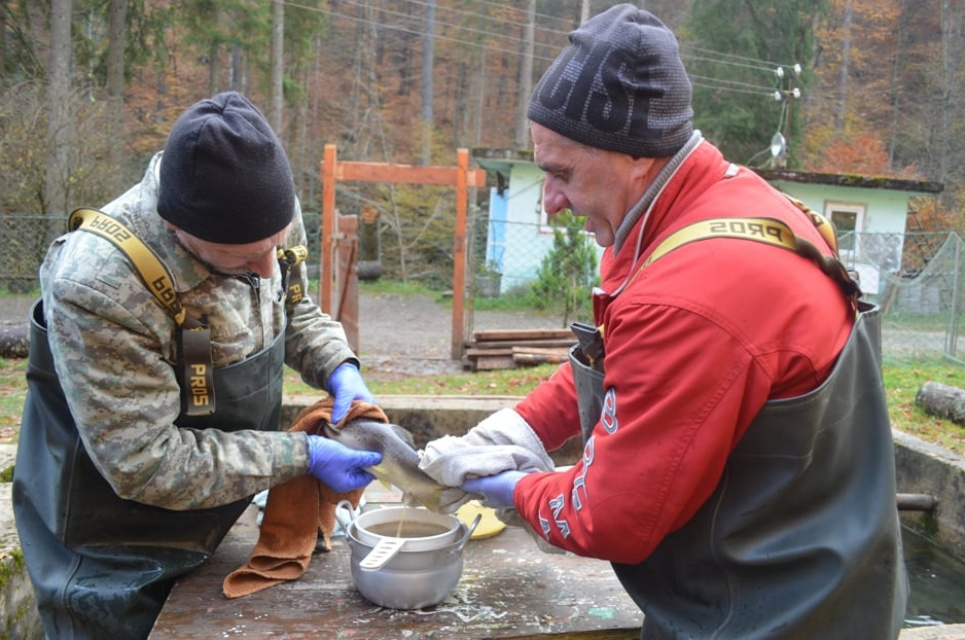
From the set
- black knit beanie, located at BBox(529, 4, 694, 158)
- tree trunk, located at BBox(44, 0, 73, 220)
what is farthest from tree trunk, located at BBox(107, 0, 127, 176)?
black knit beanie, located at BBox(529, 4, 694, 158)

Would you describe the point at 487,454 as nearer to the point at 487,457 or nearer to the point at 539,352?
the point at 487,457

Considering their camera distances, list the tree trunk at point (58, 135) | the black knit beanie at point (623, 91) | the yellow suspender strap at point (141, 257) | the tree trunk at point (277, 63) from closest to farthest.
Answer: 1. the black knit beanie at point (623, 91)
2. the yellow suspender strap at point (141, 257)
3. the tree trunk at point (58, 135)
4. the tree trunk at point (277, 63)

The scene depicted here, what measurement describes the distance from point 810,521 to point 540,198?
16470mm

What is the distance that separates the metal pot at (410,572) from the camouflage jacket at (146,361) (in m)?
0.34

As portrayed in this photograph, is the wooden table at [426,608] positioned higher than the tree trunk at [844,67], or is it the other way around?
the tree trunk at [844,67]

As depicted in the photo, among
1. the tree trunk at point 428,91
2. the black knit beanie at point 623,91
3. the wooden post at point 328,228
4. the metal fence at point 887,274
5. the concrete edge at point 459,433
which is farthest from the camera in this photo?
the tree trunk at point 428,91

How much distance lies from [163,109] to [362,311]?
14209 millimetres

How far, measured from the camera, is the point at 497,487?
2062mm

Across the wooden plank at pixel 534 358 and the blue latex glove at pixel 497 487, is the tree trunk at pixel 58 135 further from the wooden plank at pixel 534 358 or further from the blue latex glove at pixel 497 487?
the blue latex glove at pixel 497 487

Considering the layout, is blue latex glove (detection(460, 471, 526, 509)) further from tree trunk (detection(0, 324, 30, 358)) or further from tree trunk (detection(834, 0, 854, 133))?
tree trunk (detection(834, 0, 854, 133))

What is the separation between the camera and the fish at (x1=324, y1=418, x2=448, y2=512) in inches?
89.0

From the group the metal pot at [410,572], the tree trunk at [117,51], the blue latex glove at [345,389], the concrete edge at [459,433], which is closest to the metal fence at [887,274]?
the tree trunk at [117,51]

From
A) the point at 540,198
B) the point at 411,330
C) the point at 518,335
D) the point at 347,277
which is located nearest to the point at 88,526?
the point at 347,277

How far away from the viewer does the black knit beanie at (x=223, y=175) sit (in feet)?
6.31
